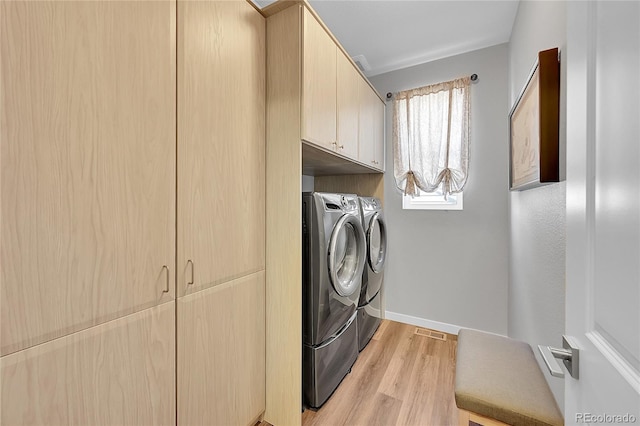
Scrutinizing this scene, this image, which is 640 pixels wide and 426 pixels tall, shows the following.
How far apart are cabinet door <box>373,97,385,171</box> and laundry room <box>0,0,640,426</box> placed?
128 millimetres

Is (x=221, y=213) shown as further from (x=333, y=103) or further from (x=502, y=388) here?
(x=502, y=388)

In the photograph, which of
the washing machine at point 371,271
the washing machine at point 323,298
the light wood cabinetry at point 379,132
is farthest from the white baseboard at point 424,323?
the light wood cabinetry at point 379,132

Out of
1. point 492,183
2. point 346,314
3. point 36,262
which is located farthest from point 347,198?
point 36,262

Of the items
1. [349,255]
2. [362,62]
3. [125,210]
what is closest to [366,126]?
[362,62]

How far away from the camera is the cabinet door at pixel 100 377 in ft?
2.22

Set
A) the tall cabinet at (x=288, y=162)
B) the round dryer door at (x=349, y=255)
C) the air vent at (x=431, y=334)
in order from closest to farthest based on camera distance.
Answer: the tall cabinet at (x=288, y=162), the round dryer door at (x=349, y=255), the air vent at (x=431, y=334)

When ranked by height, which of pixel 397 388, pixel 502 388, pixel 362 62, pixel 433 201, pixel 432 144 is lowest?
pixel 397 388

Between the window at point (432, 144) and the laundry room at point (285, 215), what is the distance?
0.03m

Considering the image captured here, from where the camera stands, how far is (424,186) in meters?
2.50

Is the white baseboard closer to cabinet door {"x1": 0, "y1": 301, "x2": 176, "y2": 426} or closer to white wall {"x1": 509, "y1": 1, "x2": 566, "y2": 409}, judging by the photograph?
white wall {"x1": 509, "y1": 1, "x2": 566, "y2": 409}

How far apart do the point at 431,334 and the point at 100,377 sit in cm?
250

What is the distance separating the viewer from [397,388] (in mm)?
1773

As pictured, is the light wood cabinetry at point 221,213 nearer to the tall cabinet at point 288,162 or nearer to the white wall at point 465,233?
the tall cabinet at point 288,162

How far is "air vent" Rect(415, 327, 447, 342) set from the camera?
2451 mm
